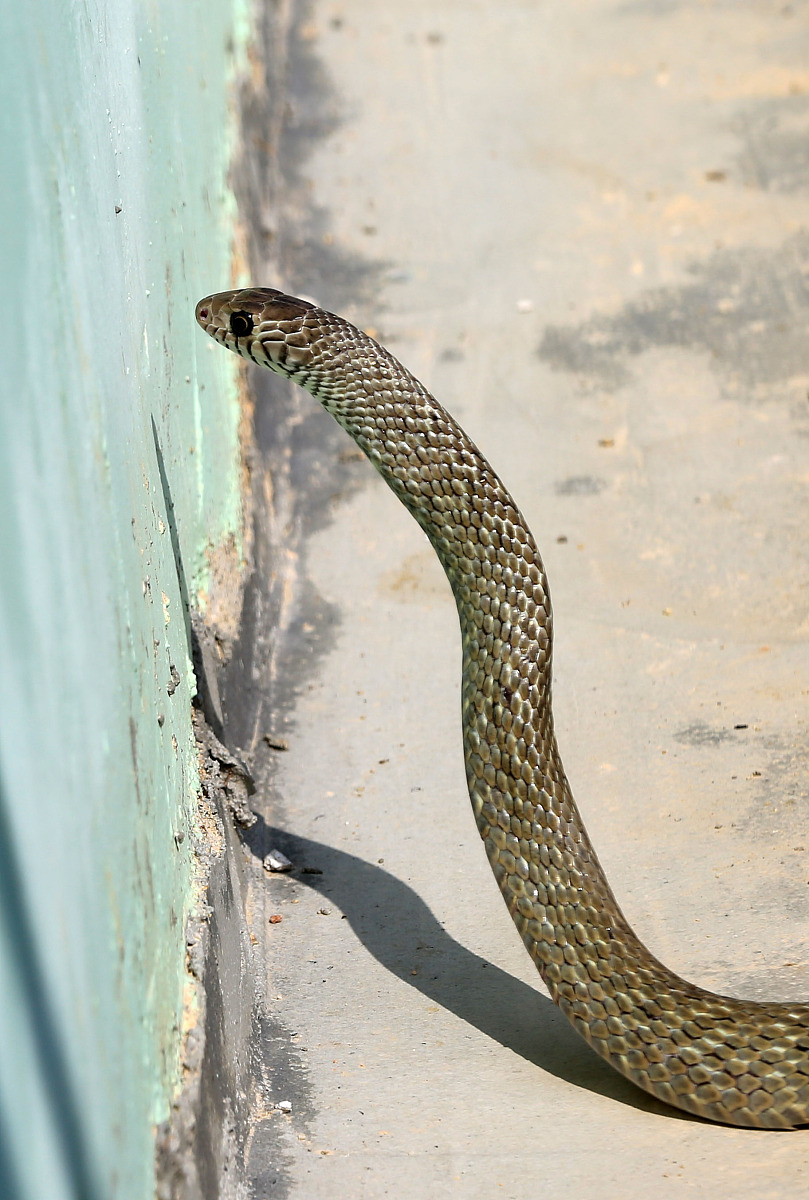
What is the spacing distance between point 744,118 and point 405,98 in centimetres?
198

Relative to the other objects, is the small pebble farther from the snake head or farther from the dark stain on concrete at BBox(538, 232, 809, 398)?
the dark stain on concrete at BBox(538, 232, 809, 398)

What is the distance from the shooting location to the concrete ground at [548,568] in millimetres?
2961

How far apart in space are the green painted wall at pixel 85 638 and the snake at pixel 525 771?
440 mm

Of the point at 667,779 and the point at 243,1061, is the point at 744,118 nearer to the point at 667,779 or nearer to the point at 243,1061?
the point at 667,779

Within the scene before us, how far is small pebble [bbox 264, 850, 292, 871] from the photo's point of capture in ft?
12.8

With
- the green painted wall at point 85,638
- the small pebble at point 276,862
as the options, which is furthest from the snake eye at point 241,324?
the small pebble at point 276,862

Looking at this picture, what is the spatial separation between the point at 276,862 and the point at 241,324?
60.7 inches

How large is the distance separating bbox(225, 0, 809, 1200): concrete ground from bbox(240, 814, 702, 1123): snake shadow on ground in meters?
0.01

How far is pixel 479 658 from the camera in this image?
10.1 ft

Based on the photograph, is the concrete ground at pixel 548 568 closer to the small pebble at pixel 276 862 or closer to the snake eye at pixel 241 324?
the small pebble at pixel 276 862

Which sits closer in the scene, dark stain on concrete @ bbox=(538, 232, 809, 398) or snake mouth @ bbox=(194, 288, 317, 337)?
snake mouth @ bbox=(194, 288, 317, 337)

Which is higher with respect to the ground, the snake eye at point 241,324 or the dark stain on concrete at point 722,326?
the dark stain on concrete at point 722,326

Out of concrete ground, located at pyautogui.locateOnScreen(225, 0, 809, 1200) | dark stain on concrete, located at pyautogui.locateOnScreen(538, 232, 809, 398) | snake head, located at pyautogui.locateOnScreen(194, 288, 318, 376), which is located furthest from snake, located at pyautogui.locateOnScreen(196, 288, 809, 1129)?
dark stain on concrete, located at pyautogui.locateOnScreen(538, 232, 809, 398)

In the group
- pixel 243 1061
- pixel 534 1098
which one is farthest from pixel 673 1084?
pixel 243 1061
